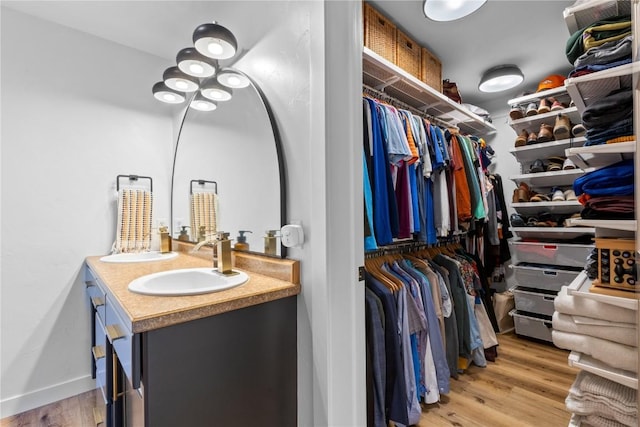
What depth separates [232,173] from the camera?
1630 mm

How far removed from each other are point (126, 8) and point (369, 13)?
4.67ft

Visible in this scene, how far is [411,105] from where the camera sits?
7.22 ft

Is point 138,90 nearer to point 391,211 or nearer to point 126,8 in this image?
point 126,8

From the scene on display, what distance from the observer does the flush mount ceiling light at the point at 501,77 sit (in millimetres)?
2420

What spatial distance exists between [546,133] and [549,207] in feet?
2.17

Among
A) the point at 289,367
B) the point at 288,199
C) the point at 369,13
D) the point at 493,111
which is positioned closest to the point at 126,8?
the point at 369,13

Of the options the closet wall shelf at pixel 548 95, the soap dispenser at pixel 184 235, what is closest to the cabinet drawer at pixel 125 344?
the soap dispenser at pixel 184 235

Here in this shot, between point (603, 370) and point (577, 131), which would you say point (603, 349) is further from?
point (577, 131)

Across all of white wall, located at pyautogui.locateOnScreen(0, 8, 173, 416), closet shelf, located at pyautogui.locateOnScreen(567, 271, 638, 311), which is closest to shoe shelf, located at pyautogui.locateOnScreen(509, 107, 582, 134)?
closet shelf, located at pyautogui.locateOnScreen(567, 271, 638, 311)

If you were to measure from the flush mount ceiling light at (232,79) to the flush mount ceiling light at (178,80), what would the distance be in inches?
7.9

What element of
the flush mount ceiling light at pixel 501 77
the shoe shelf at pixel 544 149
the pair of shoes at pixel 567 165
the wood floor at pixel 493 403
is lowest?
the wood floor at pixel 493 403

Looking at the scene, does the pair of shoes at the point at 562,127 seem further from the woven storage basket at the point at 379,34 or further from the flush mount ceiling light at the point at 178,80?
the flush mount ceiling light at the point at 178,80

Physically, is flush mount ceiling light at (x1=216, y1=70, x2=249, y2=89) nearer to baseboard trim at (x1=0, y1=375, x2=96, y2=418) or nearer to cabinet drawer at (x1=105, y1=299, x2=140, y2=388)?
cabinet drawer at (x1=105, y1=299, x2=140, y2=388)

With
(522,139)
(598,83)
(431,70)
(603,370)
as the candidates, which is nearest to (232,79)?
(431,70)
